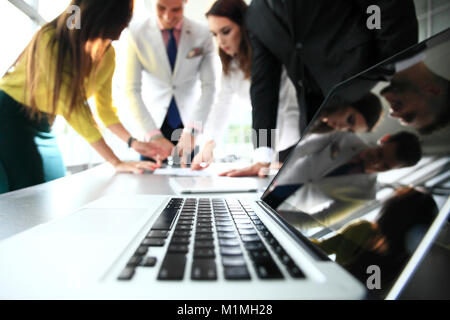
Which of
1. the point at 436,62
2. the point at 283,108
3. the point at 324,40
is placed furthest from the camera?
the point at 283,108

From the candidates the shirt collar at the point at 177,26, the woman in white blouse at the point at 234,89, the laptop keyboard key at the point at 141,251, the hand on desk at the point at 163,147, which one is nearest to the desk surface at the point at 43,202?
the laptop keyboard key at the point at 141,251

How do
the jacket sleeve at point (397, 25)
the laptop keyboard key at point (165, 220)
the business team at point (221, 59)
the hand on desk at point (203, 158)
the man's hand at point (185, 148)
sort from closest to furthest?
the laptop keyboard key at point (165, 220), the jacket sleeve at point (397, 25), the business team at point (221, 59), the hand on desk at point (203, 158), the man's hand at point (185, 148)

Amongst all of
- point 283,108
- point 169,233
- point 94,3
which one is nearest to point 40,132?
point 94,3

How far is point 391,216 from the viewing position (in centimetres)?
26

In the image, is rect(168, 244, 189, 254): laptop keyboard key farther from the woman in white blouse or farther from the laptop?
the woman in white blouse

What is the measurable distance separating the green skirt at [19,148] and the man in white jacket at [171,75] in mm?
558

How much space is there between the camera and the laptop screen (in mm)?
235

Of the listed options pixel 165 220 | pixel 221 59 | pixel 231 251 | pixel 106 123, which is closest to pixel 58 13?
pixel 106 123

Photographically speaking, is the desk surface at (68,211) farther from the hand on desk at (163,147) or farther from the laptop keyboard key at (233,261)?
the hand on desk at (163,147)

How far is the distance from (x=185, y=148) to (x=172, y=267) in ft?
4.14

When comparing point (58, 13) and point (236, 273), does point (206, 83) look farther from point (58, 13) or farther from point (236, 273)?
point (236, 273)

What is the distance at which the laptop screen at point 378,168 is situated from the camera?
23 cm

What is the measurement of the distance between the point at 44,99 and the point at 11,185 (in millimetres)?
336

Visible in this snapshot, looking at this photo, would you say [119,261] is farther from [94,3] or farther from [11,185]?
[94,3]
